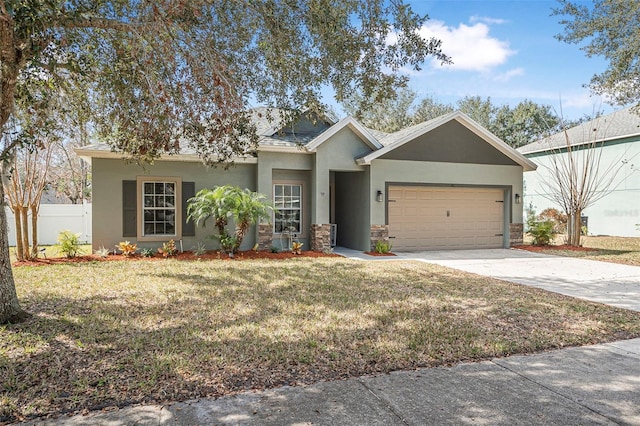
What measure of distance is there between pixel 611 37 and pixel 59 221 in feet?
63.7

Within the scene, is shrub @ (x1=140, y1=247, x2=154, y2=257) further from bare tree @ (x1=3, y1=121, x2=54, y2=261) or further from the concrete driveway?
the concrete driveway

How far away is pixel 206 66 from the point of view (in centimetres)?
580

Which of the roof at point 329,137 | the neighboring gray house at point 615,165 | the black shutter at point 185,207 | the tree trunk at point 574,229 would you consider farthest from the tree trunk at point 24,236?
the neighboring gray house at point 615,165

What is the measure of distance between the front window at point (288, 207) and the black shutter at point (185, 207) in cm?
252

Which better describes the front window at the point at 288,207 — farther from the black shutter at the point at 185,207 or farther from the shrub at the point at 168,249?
the shrub at the point at 168,249

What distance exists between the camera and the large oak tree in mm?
5336

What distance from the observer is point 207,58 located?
5.68m

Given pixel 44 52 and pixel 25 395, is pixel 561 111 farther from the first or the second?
pixel 25 395

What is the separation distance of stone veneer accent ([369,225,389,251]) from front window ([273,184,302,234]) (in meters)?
2.38

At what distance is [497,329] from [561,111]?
41.9 ft

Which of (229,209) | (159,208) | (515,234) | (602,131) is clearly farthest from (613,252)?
(159,208)

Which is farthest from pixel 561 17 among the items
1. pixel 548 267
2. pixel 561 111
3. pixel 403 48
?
pixel 403 48

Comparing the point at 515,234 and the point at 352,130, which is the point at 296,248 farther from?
the point at 515,234

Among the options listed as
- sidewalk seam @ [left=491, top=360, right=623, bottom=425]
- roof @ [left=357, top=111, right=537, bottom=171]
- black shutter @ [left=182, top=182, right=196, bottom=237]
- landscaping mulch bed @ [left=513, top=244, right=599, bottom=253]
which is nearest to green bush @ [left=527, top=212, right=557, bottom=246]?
landscaping mulch bed @ [left=513, top=244, right=599, bottom=253]
